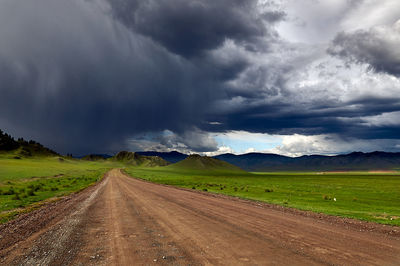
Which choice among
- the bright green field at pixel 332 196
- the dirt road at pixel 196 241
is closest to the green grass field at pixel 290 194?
the bright green field at pixel 332 196

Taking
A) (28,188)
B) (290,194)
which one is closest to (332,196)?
(290,194)

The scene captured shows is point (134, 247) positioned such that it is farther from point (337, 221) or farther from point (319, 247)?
point (337, 221)

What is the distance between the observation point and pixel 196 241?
10742 millimetres

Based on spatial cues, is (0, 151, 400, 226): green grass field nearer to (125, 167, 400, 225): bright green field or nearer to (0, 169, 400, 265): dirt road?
(125, 167, 400, 225): bright green field

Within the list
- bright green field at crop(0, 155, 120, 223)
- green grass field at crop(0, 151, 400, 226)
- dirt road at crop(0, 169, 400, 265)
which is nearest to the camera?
dirt road at crop(0, 169, 400, 265)

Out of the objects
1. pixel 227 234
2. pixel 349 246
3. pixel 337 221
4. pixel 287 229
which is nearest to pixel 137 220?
pixel 227 234

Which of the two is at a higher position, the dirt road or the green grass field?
the dirt road

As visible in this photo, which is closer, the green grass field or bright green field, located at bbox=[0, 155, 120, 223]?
the green grass field

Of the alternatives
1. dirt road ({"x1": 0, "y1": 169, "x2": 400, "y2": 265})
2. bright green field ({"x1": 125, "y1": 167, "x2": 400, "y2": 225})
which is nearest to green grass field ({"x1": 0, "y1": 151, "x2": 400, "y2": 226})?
bright green field ({"x1": 125, "y1": 167, "x2": 400, "y2": 225})

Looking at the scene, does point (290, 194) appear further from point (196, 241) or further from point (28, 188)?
point (28, 188)

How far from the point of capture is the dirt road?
865 centimetres

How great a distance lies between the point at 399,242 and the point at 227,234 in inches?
300

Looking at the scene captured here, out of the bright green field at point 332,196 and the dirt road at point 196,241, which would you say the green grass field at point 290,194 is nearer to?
the bright green field at point 332,196

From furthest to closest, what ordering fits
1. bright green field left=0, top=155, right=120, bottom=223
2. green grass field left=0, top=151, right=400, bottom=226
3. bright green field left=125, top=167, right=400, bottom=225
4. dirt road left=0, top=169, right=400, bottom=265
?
bright green field left=0, top=155, right=120, bottom=223, green grass field left=0, top=151, right=400, bottom=226, bright green field left=125, top=167, right=400, bottom=225, dirt road left=0, top=169, right=400, bottom=265
